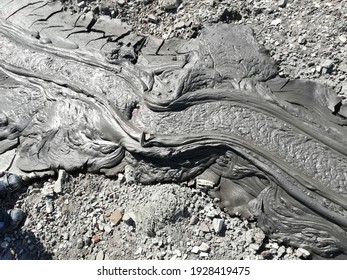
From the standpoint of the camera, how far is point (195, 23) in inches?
200

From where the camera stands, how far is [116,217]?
4082 mm

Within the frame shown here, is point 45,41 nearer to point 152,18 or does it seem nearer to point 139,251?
point 152,18

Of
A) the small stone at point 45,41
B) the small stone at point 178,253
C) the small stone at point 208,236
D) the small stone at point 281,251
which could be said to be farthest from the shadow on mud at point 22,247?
the small stone at point 45,41

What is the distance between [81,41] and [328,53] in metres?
2.92

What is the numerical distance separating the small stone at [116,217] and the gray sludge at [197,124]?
379 mm

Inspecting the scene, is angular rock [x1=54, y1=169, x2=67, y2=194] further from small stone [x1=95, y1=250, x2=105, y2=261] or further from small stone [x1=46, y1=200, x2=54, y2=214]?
small stone [x1=95, y1=250, x2=105, y2=261]

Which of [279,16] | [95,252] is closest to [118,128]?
[95,252]

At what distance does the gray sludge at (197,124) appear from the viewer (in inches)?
146

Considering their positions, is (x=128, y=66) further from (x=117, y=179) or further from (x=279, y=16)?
(x=279, y=16)

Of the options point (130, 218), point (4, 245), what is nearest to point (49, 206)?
point (4, 245)

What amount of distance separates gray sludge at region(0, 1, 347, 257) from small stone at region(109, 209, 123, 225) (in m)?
0.38

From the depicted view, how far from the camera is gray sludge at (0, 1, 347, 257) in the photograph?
371 cm

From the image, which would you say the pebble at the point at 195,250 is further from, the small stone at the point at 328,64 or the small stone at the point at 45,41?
the small stone at the point at 45,41

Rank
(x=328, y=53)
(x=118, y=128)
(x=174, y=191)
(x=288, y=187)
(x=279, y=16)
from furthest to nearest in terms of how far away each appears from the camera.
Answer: (x=279, y=16) → (x=328, y=53) → (x=118, y=128) → (x=174, y=191) → (x=288, y=187)
